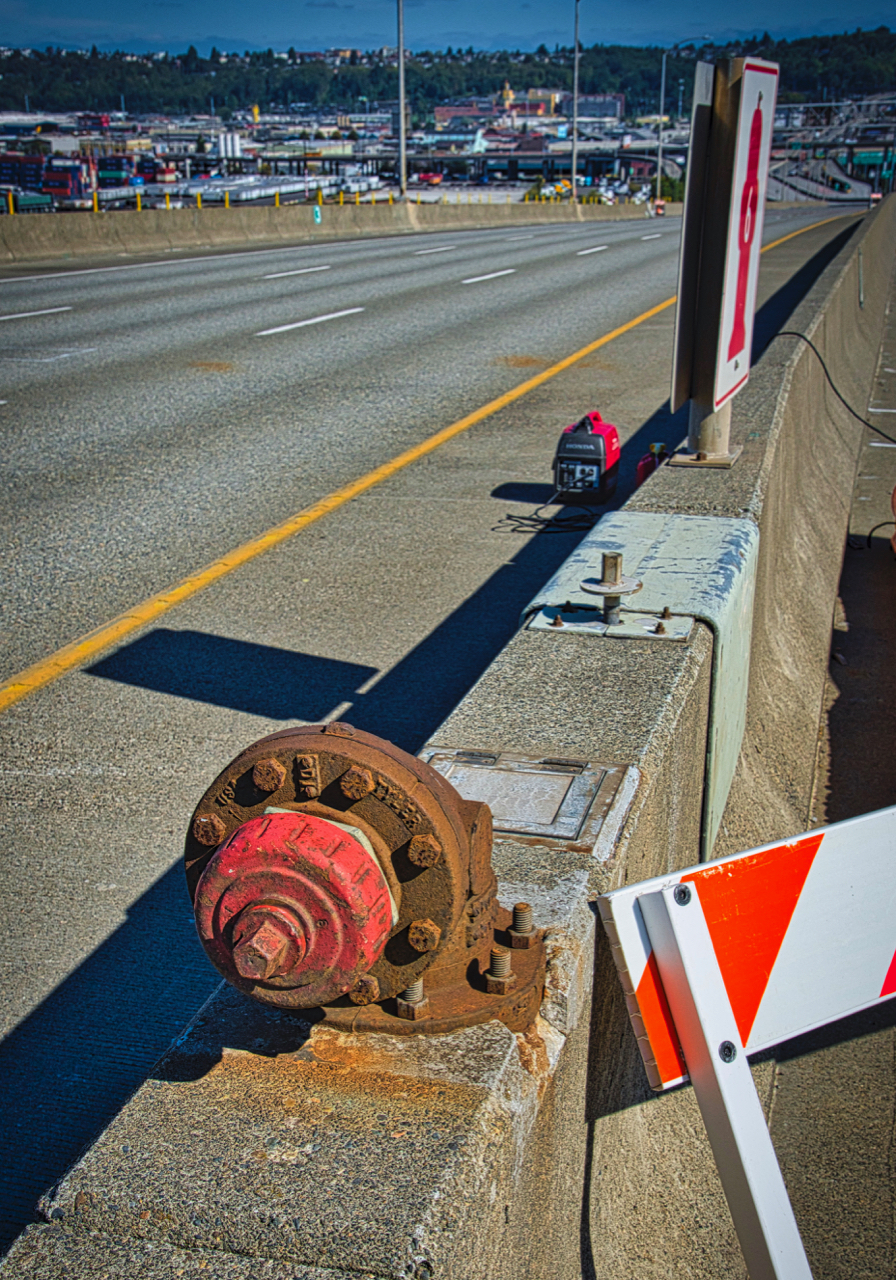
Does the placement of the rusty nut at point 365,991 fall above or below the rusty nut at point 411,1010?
above

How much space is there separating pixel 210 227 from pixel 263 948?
92.6 ft

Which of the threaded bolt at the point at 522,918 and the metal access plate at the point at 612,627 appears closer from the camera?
the threaded bolt at the point at 522,918

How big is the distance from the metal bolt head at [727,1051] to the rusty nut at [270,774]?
0.88 metres

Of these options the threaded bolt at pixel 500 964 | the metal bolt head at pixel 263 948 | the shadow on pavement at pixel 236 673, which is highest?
the metal bolt head at pixel 263 948

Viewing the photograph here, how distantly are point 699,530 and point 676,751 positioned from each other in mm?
1218

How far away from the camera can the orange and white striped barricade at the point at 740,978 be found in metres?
1.94

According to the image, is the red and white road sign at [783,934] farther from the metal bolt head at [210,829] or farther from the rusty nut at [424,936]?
the metal bolt head at [210,829]

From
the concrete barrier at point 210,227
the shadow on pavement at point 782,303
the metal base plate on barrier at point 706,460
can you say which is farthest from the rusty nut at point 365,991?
the concrete barrier at point 210,227

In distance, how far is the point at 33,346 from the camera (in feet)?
42.3

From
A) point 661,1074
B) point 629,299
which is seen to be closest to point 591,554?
point 661,1074

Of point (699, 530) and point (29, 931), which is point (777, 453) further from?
point (29, 931)

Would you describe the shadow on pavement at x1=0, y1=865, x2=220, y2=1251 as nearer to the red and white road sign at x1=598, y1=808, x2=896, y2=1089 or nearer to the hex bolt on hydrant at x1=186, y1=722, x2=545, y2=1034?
the hex bolt on hydrant at x1=186, y1=722, x2=545, y2=1034

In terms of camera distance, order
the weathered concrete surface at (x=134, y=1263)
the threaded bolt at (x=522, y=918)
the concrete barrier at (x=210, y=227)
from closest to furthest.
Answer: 1. the weathered concrete surface at (x=134, y=1263)
2. the threaded bolt at (x=522, y=918)
3. the concrete barrier at (x=210, y=227)

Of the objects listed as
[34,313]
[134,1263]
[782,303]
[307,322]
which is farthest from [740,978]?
[34,313]
